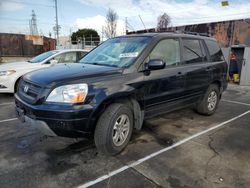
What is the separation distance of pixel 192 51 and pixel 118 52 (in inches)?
64.7

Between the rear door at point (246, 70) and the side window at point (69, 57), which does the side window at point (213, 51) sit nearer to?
the side window at point (69, 57)

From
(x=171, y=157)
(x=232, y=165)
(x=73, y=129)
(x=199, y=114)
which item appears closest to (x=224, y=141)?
(x=232, y=165)

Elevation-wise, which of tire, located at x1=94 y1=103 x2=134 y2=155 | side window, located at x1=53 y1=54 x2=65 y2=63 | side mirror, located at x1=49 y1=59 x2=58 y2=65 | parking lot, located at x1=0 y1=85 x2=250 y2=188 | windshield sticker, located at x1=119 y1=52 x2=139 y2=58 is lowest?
parking lot, located at x1=0 y1=85 x2=250 y2=188

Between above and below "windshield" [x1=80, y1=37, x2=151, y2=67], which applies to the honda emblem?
below

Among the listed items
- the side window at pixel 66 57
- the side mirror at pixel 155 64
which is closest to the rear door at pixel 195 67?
the side mirror at pixel 155 64

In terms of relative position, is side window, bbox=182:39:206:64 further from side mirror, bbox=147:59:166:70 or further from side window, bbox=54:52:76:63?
side window, bbox=54:52:76:63

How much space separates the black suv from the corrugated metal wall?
80.2 feet

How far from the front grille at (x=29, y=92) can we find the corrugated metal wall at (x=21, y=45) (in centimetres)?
2454

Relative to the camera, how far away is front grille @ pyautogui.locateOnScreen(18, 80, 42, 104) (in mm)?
2959

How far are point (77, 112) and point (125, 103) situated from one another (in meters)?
0.85

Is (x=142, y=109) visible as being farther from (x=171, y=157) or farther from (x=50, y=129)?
(x=50, y=129)

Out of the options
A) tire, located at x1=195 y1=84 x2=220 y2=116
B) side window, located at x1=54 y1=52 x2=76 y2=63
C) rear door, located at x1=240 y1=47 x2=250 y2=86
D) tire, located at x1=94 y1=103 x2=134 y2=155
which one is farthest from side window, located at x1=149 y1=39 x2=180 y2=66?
rear door, located at x1=240 y1=47 x2=250 y2=86

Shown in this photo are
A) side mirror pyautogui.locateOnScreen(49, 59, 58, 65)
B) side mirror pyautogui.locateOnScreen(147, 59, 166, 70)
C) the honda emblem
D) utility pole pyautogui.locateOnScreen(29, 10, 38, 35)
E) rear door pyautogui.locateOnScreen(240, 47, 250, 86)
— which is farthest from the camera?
utility pole pyautogui.locateOnScreen(29, 10, 38, 35)

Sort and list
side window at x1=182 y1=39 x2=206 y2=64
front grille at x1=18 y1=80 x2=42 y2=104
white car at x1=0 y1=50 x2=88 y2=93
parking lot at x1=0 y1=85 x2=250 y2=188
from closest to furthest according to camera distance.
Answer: parking lot at x1=0 y1=85 x2=250 y2=188
front grille at x1=18 y1=80 x2=42 y2=104
side window at x1=182 y1=39 x2=206 y2=64
white car at x1=0 y1=50 x2=88 y2=93
